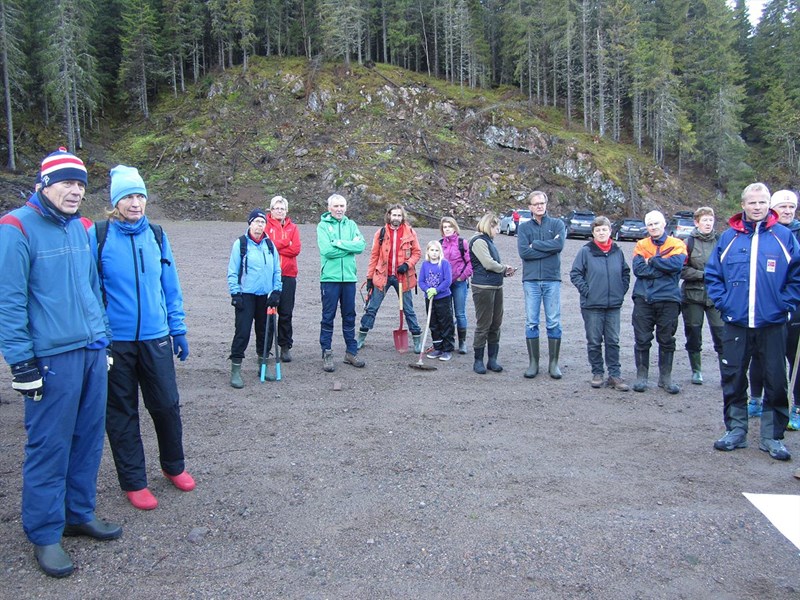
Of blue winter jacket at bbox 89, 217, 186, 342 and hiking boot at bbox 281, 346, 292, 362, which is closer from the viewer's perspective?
blue winter jacket at bbox 89, 217, 186, 342

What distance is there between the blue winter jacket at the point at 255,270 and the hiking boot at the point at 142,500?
3.17 metres

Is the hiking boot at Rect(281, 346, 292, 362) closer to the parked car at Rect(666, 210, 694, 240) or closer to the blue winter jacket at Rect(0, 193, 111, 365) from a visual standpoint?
the blue winter jacket at Rect(0, 193, 111, 365)

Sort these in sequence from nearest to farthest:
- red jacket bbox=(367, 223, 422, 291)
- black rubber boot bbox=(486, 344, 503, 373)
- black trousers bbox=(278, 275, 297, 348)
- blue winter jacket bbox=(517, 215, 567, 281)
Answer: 1. blue winter jacket bbox=(517, 215, 567, 281)
2. black rubber boot bbox=(486, 344, 503, 373)
3. black trousers bbox=(278, 275, 297, 348)
4. red jacket bbox=(367, 223, 422, 291)

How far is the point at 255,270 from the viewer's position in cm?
713

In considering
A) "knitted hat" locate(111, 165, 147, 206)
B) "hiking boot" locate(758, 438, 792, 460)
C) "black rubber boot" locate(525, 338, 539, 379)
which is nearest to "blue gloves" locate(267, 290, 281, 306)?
"knitted hat" locate(111, 165, 147, 206)

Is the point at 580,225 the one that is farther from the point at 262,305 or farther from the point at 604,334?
the point at 262,305

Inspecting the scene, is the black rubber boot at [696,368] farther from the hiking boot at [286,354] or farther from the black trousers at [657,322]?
the hiking boot at [286,354]

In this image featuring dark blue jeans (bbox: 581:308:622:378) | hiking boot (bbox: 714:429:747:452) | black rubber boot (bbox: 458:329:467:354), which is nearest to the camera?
hiking boot (bbox: 714:429:747:452)

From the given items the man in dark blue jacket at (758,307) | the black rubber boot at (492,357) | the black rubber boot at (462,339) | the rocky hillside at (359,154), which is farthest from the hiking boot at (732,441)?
the rocky hillside at (359,154)

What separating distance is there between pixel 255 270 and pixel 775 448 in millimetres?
5607

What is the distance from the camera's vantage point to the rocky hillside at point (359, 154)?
33.8 meters

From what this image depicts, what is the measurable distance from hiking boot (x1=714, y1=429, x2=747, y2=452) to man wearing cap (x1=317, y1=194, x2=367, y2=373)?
438cm

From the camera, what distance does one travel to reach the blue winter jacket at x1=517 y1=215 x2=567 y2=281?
25.0 feet

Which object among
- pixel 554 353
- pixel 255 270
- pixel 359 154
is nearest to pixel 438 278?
pixel 554 353
